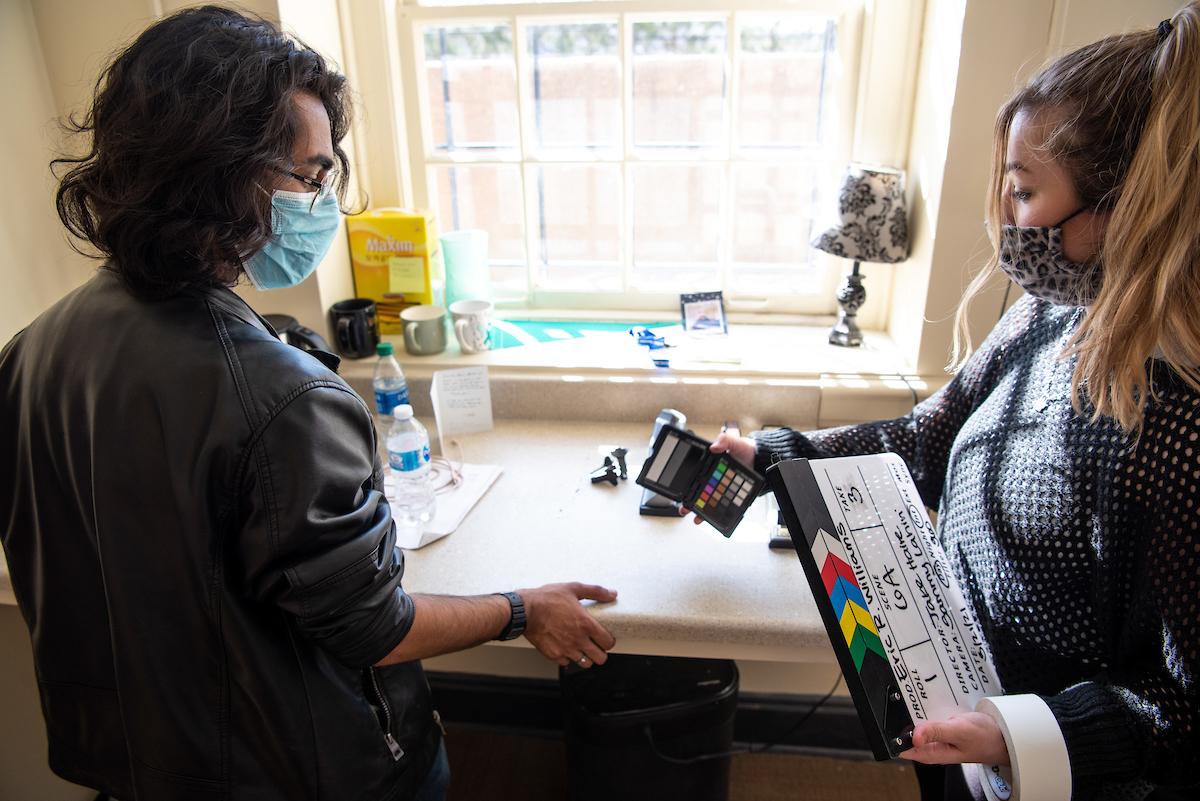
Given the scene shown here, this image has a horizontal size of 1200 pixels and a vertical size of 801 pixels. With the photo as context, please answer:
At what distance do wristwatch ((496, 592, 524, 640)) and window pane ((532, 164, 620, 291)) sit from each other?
42.7 inches

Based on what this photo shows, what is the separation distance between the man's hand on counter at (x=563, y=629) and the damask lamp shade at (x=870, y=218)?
951mm

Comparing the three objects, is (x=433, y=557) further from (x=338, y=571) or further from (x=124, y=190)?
(x=124, y=190)

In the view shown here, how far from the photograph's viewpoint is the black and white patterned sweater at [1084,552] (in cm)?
73

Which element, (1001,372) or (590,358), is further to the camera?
(590,358)

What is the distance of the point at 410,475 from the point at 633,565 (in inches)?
17.5

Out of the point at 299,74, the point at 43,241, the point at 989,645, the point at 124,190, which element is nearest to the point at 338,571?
the point at 124,190

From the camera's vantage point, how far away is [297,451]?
0.74 meters

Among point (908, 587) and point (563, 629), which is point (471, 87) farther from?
point (908, 587)

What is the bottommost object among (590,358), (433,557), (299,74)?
(433,557)

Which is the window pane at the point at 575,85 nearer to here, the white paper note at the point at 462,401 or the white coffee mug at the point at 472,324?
the white coffee mug at the point at 472,324

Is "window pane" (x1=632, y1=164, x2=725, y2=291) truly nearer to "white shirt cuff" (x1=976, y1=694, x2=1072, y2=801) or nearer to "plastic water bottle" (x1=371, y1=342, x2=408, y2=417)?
"plastic water bottle" (x1=371, y1=342, x2=408, y2=417)

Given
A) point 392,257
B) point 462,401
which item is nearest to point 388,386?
point 462,401

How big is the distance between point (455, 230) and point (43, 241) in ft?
2.81

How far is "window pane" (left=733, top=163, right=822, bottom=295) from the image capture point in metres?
1.85
